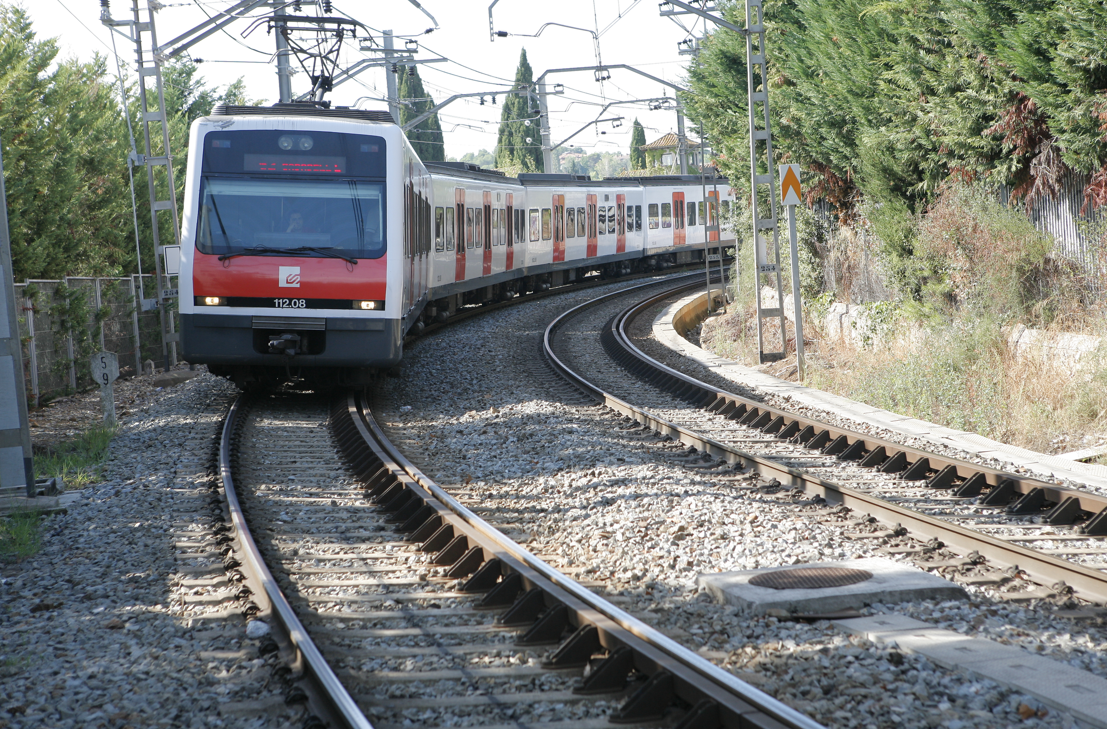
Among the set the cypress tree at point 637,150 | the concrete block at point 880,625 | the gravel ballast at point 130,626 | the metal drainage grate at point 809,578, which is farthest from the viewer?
the cypress tree at point 637,150

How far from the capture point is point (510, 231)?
26.1 meters

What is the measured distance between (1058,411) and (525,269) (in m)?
19.3

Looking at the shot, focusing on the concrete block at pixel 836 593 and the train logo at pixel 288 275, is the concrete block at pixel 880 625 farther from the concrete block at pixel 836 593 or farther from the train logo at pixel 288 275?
the train logo at pixel 288 275

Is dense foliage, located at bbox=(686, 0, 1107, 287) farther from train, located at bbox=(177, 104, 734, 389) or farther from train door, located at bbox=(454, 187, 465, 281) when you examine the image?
train, located at bbox=(177, 104, 734, 389)

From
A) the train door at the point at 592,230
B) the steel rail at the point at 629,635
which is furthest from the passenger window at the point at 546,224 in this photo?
the steel rail at the point at 629,635

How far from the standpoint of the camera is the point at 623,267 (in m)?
37.0

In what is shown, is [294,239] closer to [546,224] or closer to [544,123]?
[546,224]

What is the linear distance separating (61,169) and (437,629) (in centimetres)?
1702

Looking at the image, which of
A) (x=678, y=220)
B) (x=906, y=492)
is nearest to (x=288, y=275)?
(x=906, y=492)

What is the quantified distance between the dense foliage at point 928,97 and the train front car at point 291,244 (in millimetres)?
6476

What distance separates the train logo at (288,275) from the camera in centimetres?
1120

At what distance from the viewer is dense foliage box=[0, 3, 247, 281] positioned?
17.5m

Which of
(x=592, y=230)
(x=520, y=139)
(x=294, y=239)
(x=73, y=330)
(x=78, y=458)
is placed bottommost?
(x=78, y=458)

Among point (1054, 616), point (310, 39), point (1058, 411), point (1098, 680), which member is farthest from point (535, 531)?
point (310, 39)
